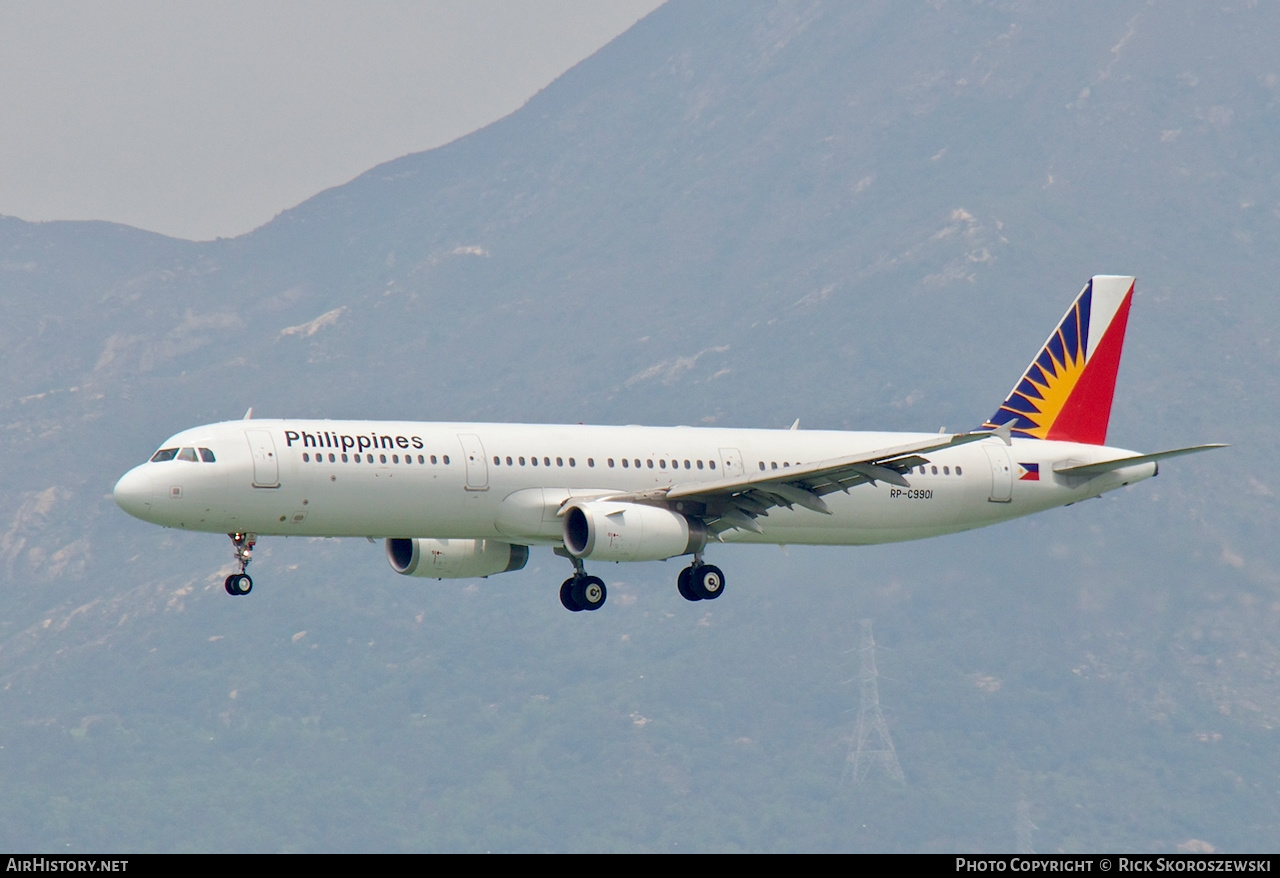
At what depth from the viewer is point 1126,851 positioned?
197 meters

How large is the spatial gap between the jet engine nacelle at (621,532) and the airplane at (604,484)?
2.0 inches

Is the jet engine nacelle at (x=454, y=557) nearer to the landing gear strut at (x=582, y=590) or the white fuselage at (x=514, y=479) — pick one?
the landing gear strut at (x=582, y=590)

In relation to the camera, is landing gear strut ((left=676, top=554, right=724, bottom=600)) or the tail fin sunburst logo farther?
the tail fin sunburst logo

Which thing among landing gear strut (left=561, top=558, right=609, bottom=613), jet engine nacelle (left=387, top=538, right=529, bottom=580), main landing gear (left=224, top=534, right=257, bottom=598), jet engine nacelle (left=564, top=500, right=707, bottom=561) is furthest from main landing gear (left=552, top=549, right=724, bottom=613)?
main landing gear (left=224, top=534, right=257, bottom=598)

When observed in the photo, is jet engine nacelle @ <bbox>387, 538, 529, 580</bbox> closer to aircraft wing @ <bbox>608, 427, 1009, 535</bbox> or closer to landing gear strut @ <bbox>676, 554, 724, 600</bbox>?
landing gear strut @ <bbox>676, 554, 724, 600</bbox>

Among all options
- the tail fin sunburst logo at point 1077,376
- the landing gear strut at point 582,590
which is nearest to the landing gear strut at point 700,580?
the landing gear strut at point 582,590

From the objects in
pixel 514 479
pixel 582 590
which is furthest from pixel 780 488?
pixel 514 479

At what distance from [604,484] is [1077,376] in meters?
18.6

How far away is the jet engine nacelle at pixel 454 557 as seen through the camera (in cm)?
5941

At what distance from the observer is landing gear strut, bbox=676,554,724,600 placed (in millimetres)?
58688

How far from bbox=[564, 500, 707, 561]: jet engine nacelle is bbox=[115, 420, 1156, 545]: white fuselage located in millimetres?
862
